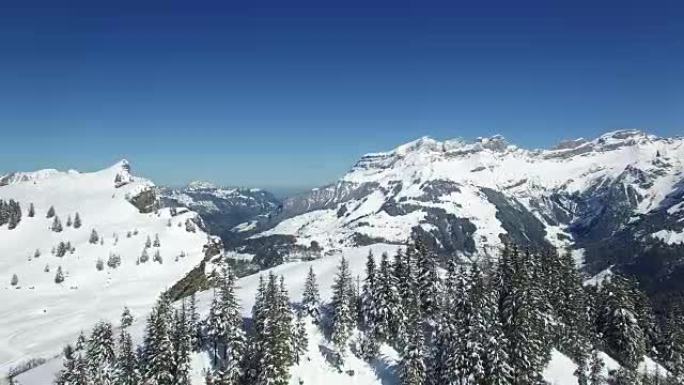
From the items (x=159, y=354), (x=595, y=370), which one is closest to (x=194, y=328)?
(x=159, y=354)

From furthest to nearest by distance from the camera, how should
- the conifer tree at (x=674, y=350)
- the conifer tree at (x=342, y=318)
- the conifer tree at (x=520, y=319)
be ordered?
the conifer tree at (x=674, y=350) → the conifer tree at (x=342, y=318) → the conifer tree at (x=520, y=319)

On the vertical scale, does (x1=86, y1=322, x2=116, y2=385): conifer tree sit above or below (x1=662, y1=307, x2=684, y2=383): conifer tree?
above

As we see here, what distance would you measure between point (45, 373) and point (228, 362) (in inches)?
1649

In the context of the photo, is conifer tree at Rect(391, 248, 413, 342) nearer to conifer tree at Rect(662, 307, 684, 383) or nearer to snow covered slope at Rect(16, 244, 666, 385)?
snow covered slope at Rect(16, 244, 666, 385)

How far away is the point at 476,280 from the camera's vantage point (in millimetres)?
103188

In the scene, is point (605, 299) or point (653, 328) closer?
point (605, 299)

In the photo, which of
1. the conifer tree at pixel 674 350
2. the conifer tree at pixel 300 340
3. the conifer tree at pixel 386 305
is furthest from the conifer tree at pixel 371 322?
the conifer tree at pixel 674 350

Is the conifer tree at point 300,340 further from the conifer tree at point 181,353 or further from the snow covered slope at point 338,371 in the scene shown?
the conifer tree at point 181,353

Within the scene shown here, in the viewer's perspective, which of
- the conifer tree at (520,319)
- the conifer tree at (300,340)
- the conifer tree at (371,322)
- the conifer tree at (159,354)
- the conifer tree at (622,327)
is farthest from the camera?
the conifer tree at (622,327)

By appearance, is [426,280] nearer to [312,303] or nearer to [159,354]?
[312,303]

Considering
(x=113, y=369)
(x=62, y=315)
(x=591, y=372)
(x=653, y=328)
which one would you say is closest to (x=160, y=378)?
(x=113, y=369)

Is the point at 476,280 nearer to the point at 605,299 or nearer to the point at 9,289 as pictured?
the point at 605,299

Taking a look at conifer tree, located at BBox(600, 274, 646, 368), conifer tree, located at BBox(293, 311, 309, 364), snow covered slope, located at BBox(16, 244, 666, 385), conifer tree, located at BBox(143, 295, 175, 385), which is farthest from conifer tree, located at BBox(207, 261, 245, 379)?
conifer tree, located at BBox(600, 274, 646, 368)

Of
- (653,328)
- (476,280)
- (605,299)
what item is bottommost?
(653,328)
